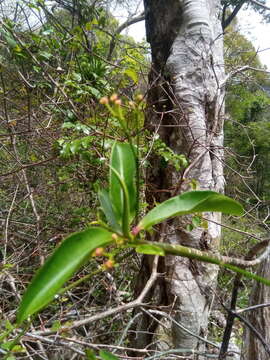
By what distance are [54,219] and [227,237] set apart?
5.37 ft

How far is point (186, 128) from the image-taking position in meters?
1.28

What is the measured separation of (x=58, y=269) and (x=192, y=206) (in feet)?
0.59

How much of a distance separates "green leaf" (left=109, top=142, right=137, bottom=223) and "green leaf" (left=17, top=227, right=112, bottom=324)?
0.18 feet

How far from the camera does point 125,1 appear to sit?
5.24 metres

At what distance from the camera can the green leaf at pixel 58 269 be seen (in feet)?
0.94

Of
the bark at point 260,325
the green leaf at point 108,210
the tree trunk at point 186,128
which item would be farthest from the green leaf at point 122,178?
the tree trunk at point 186,128

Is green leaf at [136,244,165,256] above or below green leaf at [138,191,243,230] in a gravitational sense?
below

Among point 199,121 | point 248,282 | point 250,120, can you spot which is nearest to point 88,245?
point 199,121

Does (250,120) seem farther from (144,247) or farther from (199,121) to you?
(144,247)

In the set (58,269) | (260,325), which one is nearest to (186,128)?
(260,325)

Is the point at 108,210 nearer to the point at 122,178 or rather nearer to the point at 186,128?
the point at 122,178

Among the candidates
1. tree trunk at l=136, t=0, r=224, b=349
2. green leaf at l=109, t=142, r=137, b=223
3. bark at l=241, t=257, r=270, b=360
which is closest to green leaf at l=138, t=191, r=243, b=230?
green leaf at l=109, t=142, r=137, b=223

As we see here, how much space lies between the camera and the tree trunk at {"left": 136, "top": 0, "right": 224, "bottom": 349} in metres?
1.16

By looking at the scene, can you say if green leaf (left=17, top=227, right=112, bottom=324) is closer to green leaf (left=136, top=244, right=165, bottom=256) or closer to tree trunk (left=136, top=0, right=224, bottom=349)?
green leaf (left=136, top=244, right=165, bottom=256)
